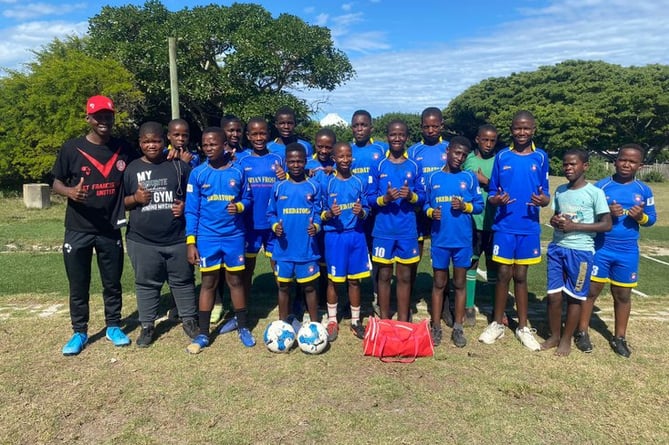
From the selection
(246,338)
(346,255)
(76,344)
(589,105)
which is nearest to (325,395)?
(246,338)

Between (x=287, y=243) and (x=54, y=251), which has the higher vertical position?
(x=287, y=243)

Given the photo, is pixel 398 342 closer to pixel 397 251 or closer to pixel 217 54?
pixel 397 251

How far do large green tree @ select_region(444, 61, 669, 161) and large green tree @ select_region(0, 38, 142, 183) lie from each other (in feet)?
85.2

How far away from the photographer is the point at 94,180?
15.1ft

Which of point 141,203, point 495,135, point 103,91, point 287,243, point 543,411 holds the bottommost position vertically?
point 543,411

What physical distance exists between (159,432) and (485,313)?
4127 millimetres

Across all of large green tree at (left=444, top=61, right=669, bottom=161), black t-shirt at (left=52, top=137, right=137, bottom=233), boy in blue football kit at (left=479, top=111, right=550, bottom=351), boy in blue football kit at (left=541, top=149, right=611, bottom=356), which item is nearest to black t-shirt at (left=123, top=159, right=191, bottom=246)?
black t-shirt at (left=52, top=137, right=137, bottom=233)

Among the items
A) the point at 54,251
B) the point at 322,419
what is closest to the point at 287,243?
the point at 322,419

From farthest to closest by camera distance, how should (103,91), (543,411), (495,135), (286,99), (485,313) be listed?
1. (286,99)
2. (103,91)
3. (485,313)
4. (495,135)
5. (543,411)

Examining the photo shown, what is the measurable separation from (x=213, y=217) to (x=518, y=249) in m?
3.16

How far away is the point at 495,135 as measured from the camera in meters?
5.53

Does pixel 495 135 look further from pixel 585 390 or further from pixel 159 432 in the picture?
pixel 159 432

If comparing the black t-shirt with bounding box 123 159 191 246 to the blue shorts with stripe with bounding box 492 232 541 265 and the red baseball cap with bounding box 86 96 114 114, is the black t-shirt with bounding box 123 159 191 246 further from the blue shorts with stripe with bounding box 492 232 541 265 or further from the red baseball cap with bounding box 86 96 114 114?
the blue shorts with stripe with bounding box 492 232 541 265

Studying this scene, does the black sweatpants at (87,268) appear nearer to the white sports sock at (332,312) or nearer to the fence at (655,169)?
the white sports sock at (332,312)
